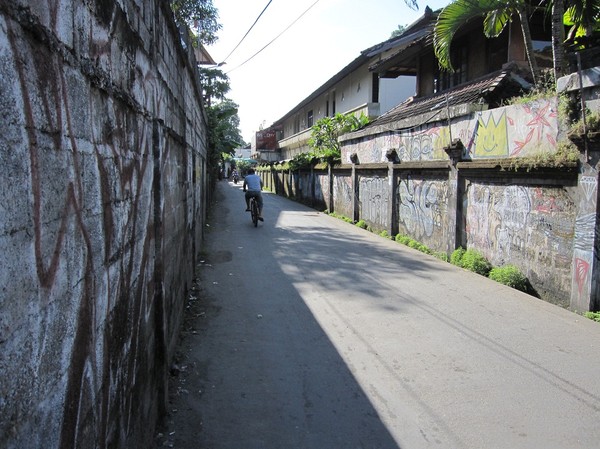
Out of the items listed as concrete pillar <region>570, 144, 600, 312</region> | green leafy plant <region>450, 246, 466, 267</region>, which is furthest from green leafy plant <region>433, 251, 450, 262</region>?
concrete pillar <region>570, 144, 600, 312</region>

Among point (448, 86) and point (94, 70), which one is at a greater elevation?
point (448, 86)

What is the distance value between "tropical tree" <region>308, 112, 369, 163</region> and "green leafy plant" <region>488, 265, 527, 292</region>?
42.5ft

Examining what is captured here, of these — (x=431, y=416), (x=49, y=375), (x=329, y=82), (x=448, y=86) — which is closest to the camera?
(x=49, y=375)

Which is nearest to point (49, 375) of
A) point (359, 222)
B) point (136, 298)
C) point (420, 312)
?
point (136, 298)

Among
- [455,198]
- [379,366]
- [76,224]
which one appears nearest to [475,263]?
[455,198]

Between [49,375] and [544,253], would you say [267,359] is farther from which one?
[544,253]

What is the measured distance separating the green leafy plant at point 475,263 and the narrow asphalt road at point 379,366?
0.50 metres

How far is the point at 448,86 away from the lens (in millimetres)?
15398

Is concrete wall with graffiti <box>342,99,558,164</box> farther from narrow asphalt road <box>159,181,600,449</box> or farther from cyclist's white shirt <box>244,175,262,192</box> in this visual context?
cyclist's white shirt <box>244,175,262,192</box>

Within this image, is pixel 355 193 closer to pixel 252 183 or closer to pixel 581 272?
pixel 252 183

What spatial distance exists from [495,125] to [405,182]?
3845 millimetres

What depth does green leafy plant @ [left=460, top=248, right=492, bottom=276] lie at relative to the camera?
8.73 meters

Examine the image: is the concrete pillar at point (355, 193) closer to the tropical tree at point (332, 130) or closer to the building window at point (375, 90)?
the tropical tree at point (332, 130)

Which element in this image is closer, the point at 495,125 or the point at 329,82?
the point at 495,125
